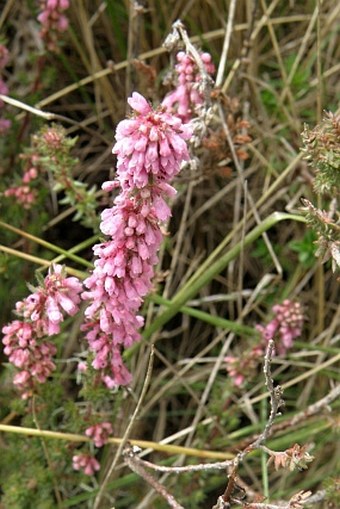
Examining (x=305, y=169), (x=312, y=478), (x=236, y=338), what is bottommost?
(x=312, y=478)

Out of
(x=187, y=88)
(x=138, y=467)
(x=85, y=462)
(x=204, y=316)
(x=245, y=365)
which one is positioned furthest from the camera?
(x=245, y=365)

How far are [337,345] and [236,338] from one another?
1.63ft

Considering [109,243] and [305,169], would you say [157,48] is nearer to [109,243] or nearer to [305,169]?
[305,169]

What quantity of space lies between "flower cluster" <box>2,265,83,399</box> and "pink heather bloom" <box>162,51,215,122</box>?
0.70 metres

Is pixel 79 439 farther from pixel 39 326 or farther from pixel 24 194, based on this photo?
pixel 24 194

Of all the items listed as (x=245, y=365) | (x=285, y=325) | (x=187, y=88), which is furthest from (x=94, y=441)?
(x=187, y=88)

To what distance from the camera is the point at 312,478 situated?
355cm

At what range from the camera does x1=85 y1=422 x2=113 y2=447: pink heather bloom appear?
261cm

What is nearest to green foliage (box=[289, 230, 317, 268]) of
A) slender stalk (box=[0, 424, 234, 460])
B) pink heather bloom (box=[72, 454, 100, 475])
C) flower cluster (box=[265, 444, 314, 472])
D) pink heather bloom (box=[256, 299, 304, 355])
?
pink heather bloom (box=[256, 299, 304, 355])

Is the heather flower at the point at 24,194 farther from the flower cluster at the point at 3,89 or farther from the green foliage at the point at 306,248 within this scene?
the green foliage at the point at 306,248

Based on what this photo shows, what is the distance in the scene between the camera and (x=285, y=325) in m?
3.11

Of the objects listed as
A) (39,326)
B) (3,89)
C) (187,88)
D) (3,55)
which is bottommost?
(39,326)

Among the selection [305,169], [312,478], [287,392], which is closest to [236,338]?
[287,392]

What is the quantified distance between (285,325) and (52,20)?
60.1 inches
